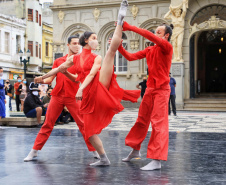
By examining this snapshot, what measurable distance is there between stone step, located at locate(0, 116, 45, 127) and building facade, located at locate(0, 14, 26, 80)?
30744 mm

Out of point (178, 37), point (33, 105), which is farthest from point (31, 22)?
point (33, 105)

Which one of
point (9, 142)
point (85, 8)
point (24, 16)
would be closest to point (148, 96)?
point (9, 142)

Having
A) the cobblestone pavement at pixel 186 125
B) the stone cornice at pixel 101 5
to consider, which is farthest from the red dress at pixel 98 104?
the stone cornice at pixel 101 5

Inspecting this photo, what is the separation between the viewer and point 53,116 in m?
6.65

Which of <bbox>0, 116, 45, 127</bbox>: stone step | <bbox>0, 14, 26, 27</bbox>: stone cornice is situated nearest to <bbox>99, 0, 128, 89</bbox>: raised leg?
<bbox>0, 116, 45, 127</bbox>: stone step

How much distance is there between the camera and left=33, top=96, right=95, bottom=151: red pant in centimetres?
657

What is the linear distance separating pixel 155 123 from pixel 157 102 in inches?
11.4

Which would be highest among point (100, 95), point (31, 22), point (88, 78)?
point (31, 22)

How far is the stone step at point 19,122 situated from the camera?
12156 mm

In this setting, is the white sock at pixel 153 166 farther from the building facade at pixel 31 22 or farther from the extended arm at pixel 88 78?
the building facade at pixel 31 22

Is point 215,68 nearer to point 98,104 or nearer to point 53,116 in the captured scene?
point 53,116

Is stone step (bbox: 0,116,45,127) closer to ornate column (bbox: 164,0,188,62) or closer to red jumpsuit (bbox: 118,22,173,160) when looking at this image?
red jumpsuit (bbox: 118,22,173,160)

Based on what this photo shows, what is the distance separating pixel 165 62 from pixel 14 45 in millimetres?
42119

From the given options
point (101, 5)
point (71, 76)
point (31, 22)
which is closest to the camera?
point (71, 76)
